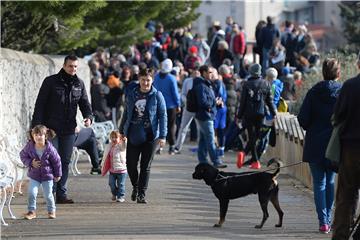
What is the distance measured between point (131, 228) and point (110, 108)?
1665cm

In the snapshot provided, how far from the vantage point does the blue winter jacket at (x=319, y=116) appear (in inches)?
482

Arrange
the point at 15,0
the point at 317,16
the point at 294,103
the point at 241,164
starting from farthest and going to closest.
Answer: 1. the point at 317,16
2. the point at 294,103
3. the point at 241,164
4. the point at 15,0

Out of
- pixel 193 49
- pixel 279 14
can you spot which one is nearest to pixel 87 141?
pixel 193 49

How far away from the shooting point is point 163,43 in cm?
3697

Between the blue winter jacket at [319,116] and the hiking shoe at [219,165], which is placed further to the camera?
the hiking shoe at [219,165]

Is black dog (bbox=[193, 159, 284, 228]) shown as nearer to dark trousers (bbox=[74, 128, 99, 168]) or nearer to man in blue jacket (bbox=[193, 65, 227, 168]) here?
dark trousers (bbox=[74, 128, 99, 168])

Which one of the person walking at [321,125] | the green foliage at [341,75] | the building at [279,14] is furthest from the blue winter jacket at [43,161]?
Answer: the building at [279,14]

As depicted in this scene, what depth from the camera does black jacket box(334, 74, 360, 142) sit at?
10.7 metres

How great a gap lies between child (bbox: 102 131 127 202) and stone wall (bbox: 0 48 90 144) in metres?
1.53

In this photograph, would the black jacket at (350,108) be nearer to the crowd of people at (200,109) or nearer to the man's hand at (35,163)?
the crowd of people at (200,109)

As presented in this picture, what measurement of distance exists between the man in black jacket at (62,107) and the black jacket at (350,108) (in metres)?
4.73

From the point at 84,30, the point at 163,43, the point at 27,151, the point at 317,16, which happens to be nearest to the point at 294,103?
the point at 84,30

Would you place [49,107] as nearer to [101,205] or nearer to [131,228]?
[101,205]

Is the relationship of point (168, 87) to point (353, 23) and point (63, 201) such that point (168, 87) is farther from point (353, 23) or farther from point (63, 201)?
point (353, 23)
